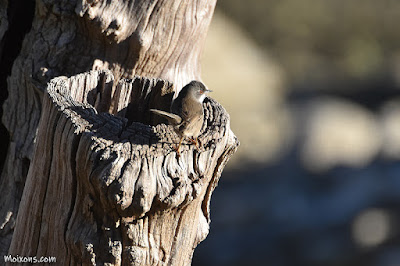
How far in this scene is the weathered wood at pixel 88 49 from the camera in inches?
119

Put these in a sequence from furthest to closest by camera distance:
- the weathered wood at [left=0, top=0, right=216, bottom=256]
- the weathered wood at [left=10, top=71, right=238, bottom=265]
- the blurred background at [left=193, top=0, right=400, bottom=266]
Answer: the blurred background at [left=193, top=0, right=400, bottom=266] < the weathered wood at [left=0, top=0, right=216, bottom=256] < the weathered wood at [left=10, top=71, right=238, bottom=265]

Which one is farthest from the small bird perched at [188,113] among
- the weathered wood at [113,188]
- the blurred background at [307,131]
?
the blurred background at [307,131]

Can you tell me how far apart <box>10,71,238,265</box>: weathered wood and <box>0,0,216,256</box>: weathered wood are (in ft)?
2.37

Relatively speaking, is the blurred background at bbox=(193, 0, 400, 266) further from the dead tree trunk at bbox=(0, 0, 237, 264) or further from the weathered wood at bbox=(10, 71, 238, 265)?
the weathered wood at bbox=(10, 71, 238, 265)

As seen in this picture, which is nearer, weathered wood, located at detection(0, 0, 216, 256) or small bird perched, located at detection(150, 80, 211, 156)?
small bird perched, located at detection(150, 80, 211, 156)

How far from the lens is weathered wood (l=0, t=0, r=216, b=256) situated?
3.02 m

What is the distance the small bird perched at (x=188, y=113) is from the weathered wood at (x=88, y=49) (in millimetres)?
603

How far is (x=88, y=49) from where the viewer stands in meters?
3.13

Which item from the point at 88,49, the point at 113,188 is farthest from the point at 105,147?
the point at 88,49

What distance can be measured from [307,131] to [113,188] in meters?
6.37

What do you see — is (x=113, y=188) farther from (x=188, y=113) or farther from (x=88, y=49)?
(x=88, y=49)

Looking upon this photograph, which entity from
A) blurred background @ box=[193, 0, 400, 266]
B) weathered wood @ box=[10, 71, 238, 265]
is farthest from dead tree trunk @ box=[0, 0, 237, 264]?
blurred background @ box=[193, 0, 400, 266]

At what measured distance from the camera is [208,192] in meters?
2.32

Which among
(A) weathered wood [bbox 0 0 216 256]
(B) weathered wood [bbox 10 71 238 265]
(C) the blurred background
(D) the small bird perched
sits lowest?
(B) weathered wood [bbox 10 71 238 265]
